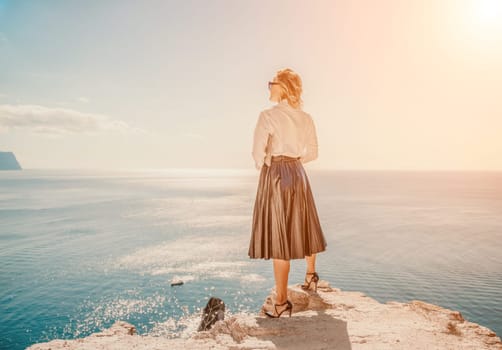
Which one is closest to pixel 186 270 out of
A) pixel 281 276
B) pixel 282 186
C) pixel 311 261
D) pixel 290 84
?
pixel 311 261

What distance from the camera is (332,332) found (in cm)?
444

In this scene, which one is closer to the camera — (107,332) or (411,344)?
(411,344)

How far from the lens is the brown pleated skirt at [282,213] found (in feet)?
15.6

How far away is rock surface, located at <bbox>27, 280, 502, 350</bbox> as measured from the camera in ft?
13.6

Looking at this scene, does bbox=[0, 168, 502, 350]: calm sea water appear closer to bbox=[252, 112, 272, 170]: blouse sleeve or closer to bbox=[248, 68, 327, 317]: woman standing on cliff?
bbox=[248, 68, 327, 317]: woman standing on cliff

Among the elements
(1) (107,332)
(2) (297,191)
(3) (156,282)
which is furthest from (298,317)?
(3) (156,282)

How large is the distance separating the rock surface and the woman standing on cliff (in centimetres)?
52

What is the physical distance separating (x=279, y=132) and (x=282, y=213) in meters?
1.24

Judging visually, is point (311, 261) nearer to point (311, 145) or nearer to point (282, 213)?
point (282, 213)

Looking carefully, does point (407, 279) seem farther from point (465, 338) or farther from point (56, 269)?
point (56, 269)

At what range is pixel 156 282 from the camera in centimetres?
3441

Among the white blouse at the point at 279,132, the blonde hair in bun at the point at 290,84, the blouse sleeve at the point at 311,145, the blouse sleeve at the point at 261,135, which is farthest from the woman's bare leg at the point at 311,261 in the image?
the blonde hair in bun at the point at 290,84

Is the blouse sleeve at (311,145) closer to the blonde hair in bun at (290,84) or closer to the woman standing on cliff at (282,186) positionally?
the woman standing on cliff at (282,186)

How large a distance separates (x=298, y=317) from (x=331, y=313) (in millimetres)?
727
